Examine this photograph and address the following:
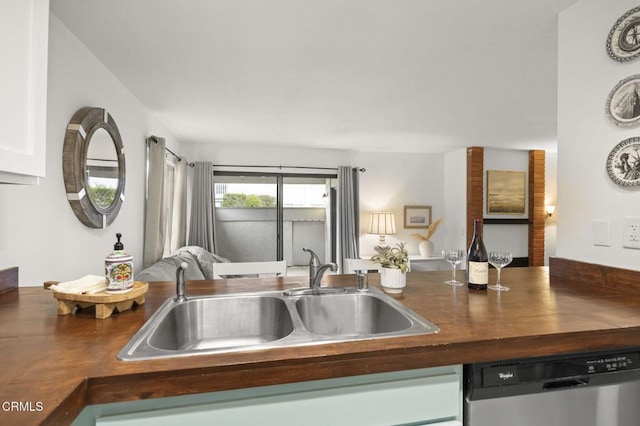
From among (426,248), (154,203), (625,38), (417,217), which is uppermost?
(625,38)

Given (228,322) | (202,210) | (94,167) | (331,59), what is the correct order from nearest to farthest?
(228,322) < (94,167) < (331,59) < (202,210)

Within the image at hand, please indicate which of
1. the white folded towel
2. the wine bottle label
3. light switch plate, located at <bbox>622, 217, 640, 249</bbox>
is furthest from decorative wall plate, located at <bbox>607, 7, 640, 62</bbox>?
the white folded towel

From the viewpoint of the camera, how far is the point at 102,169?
6.73ft

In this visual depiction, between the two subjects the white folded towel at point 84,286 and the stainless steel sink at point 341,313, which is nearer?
the white folded towel at point 84,286

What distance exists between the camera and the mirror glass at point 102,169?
6.31ft

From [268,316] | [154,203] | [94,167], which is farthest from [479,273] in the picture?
[154,203]

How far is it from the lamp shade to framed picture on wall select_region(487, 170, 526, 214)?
1532mm

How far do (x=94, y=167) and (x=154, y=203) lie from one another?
103 cm

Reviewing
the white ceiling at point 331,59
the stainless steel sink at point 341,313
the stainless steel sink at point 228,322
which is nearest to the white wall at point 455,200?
the white ceiling at point 331,59

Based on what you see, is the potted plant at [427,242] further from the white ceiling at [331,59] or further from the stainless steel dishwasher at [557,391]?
the stainless steel dishwasher at [557,391]

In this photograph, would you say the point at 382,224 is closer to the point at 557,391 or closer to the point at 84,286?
the point at 557,391

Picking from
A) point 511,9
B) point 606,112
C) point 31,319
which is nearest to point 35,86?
point 31,319

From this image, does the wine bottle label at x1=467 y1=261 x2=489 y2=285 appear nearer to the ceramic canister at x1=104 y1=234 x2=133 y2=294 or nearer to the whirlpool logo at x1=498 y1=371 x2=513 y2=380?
the whirlpool logo at x1=498 y1=371 x2=513 y2=380

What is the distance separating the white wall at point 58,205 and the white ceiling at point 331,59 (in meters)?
0.14
